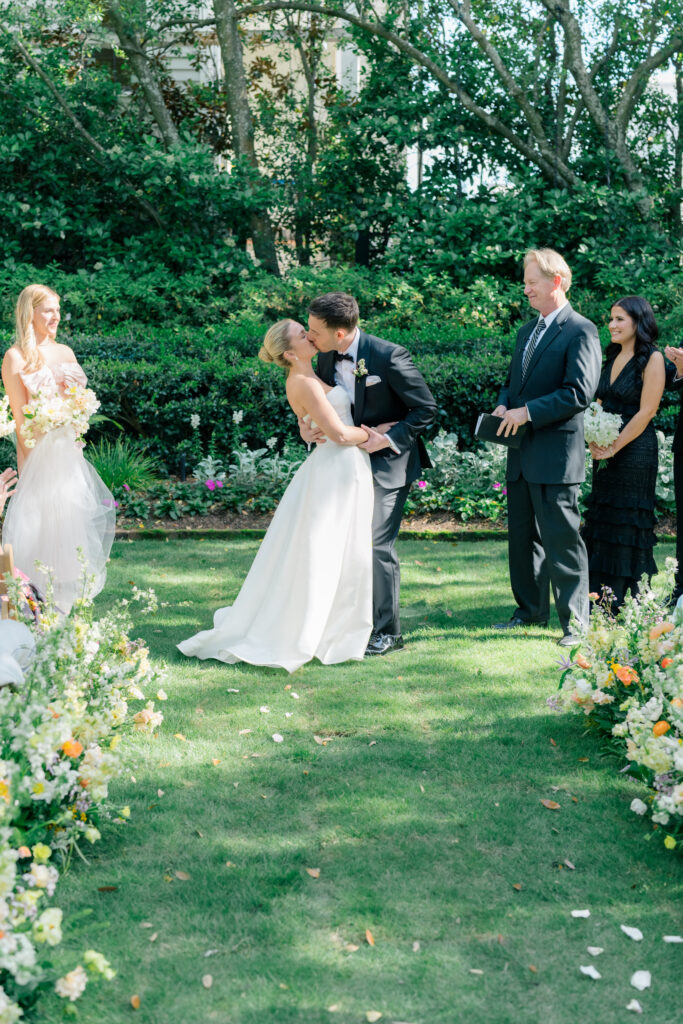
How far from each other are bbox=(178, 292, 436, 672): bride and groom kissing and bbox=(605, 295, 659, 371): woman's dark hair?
133cm

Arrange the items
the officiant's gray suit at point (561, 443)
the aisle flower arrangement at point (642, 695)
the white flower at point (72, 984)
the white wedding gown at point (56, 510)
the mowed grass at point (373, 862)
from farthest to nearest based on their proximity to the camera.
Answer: the white wedding gown at point (56, 510)
the officiant's gray suit at point (561, 443)
the aisle flower arrangement at point (642, 695)
the mowed grass at point (373, 862)
the white flower at point (72, 984)

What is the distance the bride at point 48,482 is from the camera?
611 cm

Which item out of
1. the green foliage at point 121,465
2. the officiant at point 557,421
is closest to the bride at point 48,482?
the officiant at point 557,421

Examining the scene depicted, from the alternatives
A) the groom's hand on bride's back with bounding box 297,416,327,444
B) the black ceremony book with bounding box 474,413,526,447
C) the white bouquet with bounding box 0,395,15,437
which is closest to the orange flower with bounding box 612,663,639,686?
the black ceremony book with bounding box 474,413,526,447

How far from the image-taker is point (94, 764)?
337cm

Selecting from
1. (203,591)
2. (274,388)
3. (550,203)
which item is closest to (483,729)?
(203,591)

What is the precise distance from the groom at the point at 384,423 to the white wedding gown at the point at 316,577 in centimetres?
9

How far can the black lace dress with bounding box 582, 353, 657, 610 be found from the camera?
607 cm

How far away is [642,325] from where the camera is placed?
236 inches

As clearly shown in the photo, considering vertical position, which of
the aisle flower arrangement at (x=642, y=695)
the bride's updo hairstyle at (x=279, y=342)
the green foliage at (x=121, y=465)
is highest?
the bride's updo hairstyle at (x=279, y=342)

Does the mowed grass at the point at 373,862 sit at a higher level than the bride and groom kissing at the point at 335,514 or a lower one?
lower

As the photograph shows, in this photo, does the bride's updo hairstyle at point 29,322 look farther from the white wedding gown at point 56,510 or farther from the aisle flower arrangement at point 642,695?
the aisle flower arrangement at point 642,695

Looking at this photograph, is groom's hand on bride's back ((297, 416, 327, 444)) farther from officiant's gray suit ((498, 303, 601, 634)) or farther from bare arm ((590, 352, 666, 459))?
bare arm ((590, 352, 666, 459))

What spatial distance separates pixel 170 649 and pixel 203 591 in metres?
1.23
